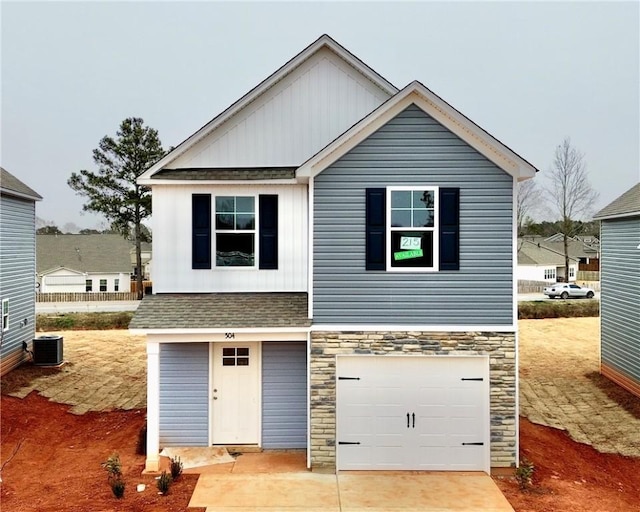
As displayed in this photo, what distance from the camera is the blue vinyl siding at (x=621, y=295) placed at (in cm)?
1362

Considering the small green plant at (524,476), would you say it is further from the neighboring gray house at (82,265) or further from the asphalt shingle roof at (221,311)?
the neighboring gray house at (82,265)

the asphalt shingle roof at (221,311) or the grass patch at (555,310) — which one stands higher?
the asphalt shingle roof at (221,311)

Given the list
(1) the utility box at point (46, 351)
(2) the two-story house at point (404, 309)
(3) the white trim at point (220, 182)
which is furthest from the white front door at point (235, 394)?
(1) the utility box at point (46, 351)

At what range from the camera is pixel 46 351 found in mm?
15953

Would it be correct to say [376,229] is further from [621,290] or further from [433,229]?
[621,290]

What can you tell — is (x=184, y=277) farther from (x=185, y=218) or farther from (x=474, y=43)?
(x=474, y=43)

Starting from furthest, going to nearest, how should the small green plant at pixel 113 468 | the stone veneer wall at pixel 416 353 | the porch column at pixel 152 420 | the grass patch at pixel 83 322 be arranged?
the grass patch at pixel 83 322, the stone veneer wall at pixel 416 353, the porch column at pixel 152 420, the small green plant at pixel 113 468

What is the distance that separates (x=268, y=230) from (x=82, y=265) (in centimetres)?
3952

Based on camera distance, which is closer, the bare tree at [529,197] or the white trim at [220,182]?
the white trim at [220,182]

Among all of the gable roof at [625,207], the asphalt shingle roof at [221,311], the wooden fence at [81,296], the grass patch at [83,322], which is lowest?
the grass patch at [83,322]

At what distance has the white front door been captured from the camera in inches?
385

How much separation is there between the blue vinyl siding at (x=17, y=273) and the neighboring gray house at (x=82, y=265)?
28.2m

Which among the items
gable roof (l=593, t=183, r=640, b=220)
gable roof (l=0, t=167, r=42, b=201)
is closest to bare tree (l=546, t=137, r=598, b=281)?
gable roof (l=593, t=183, r=640, b=220)

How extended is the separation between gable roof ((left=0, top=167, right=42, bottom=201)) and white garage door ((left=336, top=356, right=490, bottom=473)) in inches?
486
